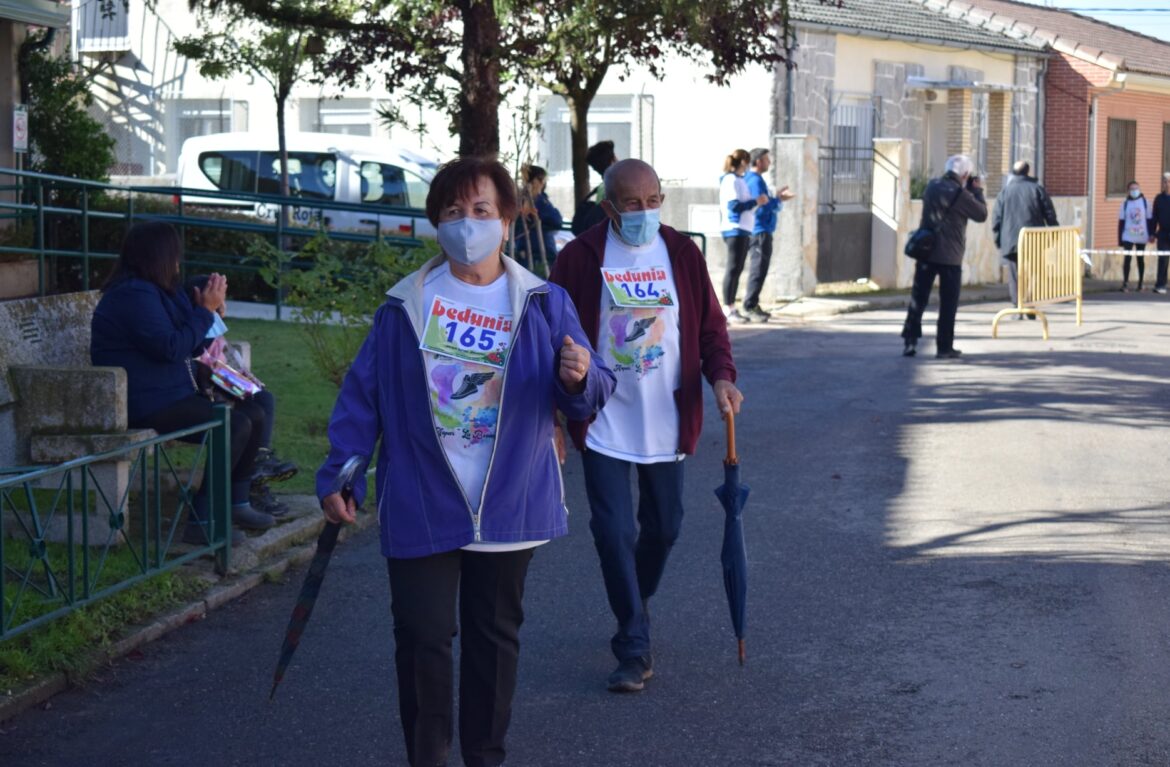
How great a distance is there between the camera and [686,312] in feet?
18.1

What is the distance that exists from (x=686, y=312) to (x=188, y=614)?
2352 mm

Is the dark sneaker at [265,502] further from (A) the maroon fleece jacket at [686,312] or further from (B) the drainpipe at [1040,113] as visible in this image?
(B) the drainpipe at [1040,113]

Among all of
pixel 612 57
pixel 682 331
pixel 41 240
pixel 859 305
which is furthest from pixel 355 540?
pixel 859 305

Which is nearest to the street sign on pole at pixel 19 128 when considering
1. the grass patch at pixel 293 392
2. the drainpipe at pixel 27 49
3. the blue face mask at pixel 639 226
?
the drainpipe at pixel 27 49

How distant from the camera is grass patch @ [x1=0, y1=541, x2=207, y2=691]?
5.47 m

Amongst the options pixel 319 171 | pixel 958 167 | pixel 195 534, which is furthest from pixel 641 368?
pixel 319 171

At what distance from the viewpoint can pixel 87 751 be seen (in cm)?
492

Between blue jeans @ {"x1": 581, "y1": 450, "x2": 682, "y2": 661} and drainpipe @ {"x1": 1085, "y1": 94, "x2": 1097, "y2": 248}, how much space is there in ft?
89.9

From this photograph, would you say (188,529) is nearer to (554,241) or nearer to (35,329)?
(35,329)

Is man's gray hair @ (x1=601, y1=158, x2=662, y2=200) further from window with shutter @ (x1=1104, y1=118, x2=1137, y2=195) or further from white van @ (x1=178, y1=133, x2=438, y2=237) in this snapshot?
window with shutter @ (x1=1104, y1=118, x2=1137, y2=195)

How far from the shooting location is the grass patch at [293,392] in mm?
9273

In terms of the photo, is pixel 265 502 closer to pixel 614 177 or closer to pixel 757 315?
pixel 614 177

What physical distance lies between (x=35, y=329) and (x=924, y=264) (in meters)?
9.13

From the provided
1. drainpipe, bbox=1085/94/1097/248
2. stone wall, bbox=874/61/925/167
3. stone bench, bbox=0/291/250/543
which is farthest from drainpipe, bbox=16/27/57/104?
drainpipe, bbox=1085/94/1097/248
